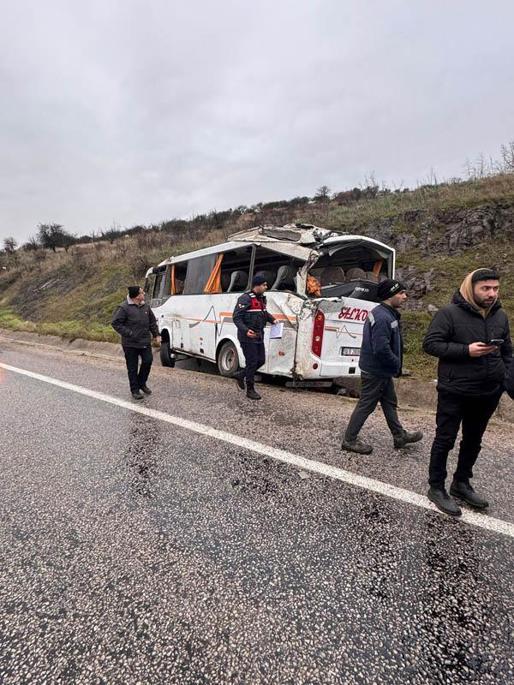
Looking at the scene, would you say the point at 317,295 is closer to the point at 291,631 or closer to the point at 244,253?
the point at 244,253

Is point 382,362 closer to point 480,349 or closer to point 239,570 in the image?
point 480,349

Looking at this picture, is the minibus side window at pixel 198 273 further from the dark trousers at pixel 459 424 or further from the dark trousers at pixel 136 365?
the dark trousers at pixel 459 424

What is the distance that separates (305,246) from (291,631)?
509cm

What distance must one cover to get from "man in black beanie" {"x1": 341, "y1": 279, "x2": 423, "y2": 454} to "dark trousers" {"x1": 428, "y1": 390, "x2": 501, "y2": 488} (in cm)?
84

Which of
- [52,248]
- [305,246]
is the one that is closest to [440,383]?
[305,246]

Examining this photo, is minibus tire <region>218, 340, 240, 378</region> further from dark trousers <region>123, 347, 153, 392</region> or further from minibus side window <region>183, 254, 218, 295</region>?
dark trousers <region>123, 347, 153, 392</region>

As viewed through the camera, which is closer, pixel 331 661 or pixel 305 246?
pixel 331 661

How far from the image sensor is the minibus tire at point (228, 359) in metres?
7.32

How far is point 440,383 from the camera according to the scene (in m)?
2.94

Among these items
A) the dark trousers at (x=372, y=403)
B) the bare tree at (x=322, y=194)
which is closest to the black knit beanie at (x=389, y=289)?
the dark trousers at (x=372, y=403)

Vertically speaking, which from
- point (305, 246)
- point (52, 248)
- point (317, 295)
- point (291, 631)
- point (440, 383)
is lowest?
point (291, 631)

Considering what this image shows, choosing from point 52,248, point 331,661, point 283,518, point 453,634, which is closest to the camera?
point 331,661

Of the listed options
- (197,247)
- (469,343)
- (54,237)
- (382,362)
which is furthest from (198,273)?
(54,237)

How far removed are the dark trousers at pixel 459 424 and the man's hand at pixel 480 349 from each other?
13.5 inches
